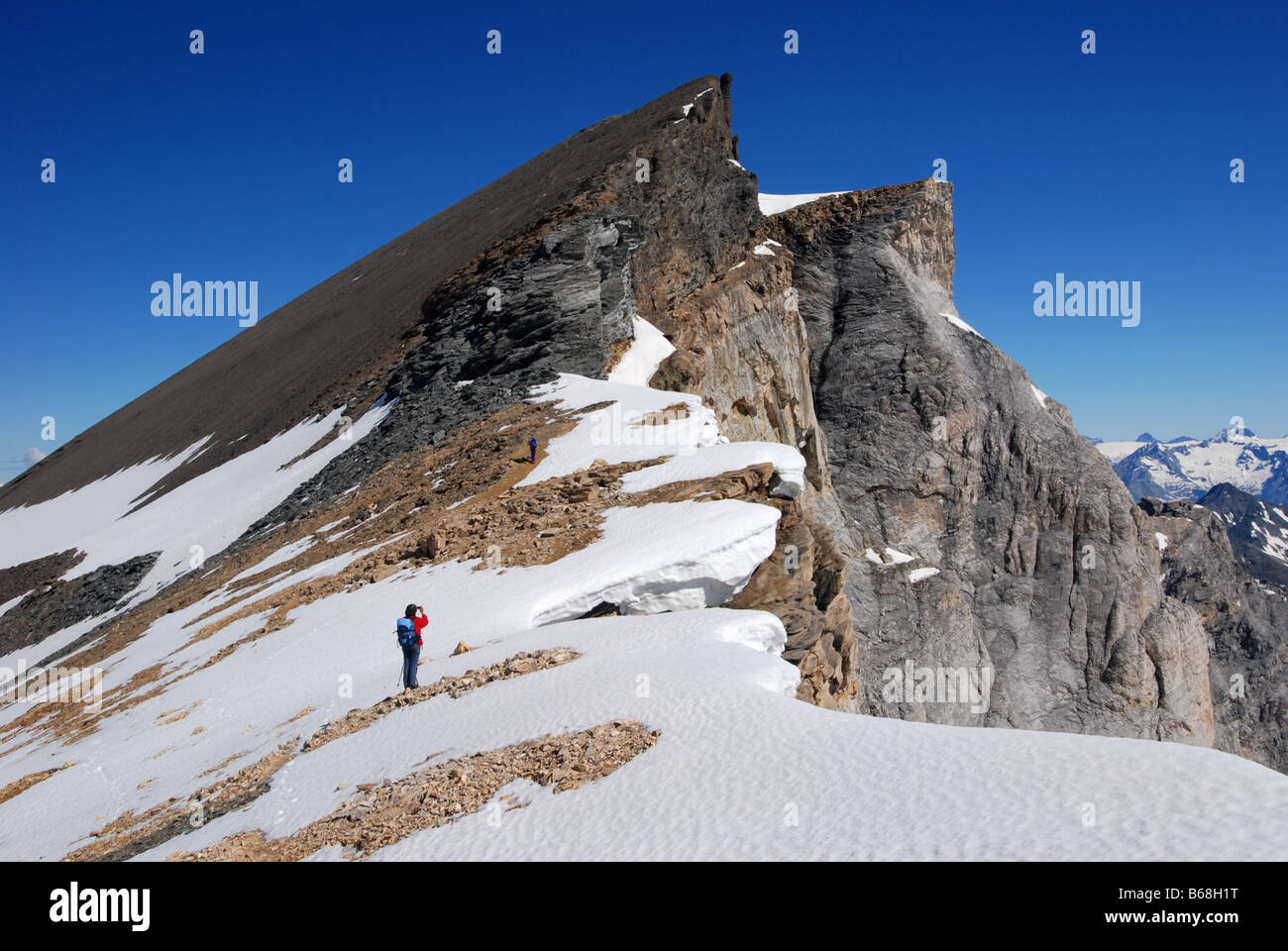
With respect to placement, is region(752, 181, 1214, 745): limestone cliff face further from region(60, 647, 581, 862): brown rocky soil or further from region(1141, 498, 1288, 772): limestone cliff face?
region(60, 647, 581, 862): brown rocky soil

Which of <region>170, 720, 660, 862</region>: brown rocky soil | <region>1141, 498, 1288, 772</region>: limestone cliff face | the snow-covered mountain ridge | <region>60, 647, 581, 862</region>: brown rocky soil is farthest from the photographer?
<region>1141, 498, 1288, 772</region>: limestone cliff face

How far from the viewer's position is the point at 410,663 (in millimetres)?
11375

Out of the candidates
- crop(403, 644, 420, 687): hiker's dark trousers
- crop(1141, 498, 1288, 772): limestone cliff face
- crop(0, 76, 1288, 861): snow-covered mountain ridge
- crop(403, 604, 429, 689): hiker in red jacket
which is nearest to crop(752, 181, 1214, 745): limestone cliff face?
crop(0, 76, 1288, 861): snow-covered mountain ridge

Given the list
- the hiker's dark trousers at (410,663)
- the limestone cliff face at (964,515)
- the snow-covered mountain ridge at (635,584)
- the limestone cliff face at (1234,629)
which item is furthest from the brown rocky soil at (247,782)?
→ the limestone cliff face at (1234,629)

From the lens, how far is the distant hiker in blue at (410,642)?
11.1m

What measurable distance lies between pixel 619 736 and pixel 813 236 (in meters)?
52.4

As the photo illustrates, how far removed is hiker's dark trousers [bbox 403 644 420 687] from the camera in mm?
11195

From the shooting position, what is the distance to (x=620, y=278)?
35.2 metres

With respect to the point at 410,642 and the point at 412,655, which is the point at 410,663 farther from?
the point at 410,642

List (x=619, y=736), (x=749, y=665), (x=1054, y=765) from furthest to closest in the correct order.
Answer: (x=749, y=665)
(x=619, y=736)
(x=1054, y=765)

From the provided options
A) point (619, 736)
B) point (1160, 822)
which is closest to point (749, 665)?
point (619, 736)

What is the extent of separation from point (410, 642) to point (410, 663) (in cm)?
46

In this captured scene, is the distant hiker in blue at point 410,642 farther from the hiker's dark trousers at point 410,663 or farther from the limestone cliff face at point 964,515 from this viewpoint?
the limestone cliff face at point 964,515
